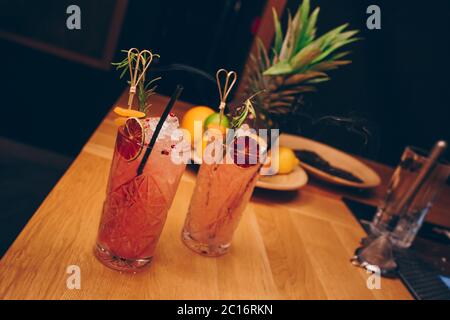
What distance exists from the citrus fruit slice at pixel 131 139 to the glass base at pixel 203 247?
26 cm

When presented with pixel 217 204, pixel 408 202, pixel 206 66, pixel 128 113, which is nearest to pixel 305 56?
pixel 408 202

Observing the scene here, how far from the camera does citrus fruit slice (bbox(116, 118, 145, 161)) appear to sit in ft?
2.12

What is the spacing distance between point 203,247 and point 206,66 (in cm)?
269

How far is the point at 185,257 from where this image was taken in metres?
0.81

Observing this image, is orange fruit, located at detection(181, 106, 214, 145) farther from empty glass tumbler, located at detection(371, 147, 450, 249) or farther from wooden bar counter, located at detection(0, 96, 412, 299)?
empty glass tumbler, located at detection(371, 147, 450, 249)

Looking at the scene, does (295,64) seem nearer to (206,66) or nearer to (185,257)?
(185,257)

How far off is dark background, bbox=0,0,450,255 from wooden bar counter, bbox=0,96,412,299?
4.08 feet

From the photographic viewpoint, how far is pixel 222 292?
2.42ft

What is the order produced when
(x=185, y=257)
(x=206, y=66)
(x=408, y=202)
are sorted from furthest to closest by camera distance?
(x=206, y=66) → (x=408, y=202) → (x=185, y=257)

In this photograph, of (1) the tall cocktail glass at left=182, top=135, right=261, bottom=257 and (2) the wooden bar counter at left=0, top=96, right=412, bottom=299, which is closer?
(2) the wooden bar counter at left=0, top=96, right=412, bottom=299

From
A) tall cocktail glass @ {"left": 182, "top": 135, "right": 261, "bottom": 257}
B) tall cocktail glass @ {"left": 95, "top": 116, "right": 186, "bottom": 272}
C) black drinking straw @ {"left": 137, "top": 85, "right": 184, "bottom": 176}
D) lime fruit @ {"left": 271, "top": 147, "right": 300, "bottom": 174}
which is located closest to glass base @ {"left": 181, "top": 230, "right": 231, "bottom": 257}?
tall cocktail glass @ {"left": 182, "top": 135, "right": 261, "bottom": 257}

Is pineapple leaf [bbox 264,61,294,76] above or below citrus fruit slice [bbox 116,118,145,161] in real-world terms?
above

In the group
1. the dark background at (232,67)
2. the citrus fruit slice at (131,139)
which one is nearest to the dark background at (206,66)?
the dark background at (232,67)

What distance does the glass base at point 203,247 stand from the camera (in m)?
0.83
